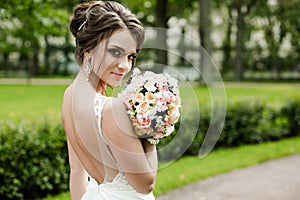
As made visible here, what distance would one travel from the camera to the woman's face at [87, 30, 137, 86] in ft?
5.64

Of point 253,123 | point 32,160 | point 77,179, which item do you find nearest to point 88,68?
point 77,179

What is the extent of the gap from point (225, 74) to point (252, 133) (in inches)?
1127

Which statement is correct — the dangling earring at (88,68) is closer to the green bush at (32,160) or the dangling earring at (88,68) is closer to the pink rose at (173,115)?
the pink rose at (173,115)

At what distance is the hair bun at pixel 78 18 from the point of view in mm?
1822

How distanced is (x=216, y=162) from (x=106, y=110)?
628 centimetres

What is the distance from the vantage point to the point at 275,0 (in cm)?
3306

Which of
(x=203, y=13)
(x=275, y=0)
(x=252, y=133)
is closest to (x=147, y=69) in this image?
(x=252, y=133)

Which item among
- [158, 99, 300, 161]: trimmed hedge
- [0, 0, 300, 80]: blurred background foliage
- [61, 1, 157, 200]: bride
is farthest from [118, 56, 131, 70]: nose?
[0, 0, 300, 80]: blurred background foliage

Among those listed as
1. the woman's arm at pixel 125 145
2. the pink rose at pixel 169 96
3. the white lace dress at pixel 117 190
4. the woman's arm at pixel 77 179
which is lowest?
the woman's arm at pixel 77 179

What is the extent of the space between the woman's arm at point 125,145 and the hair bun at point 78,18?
0.38m

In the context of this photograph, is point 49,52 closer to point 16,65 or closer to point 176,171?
point 16,65

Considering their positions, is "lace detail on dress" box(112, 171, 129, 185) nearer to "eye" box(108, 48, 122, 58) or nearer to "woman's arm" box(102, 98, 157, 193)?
"woman's arm" box(102, 98, 157, 193)

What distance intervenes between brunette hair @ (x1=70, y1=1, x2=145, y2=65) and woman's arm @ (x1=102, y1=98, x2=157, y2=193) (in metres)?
0.26

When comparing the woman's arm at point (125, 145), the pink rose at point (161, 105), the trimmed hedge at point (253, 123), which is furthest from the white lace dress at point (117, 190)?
the trimmed hedge at point (253, 123)
